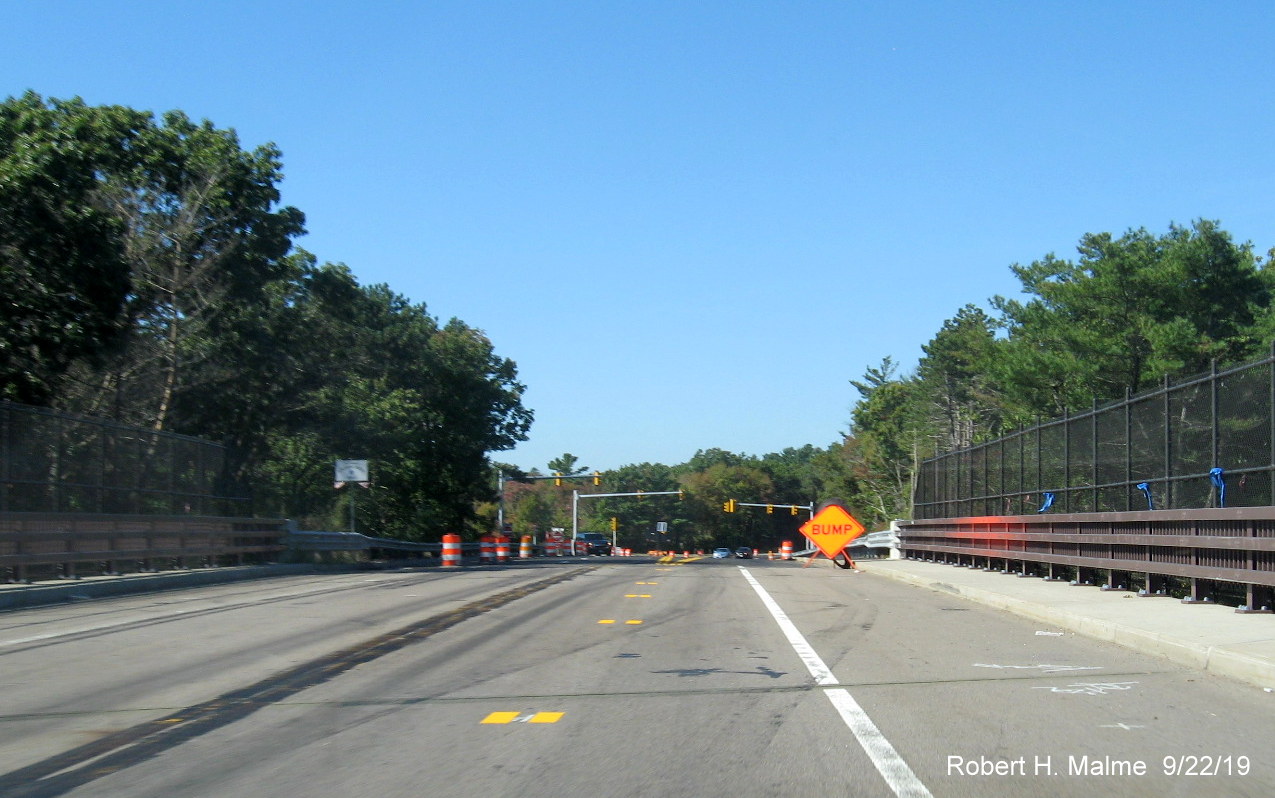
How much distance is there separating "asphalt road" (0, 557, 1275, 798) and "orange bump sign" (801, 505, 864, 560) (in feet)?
45.1

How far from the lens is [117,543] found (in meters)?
19.9

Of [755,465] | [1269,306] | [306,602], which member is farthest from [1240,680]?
[755,465]

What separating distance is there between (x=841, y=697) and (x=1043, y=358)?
33.6m

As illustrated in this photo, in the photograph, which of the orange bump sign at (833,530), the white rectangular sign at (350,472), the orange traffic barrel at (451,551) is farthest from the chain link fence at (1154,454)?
the white rectangular sign at (350,472)

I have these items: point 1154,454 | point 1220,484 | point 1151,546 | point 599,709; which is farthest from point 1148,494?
point 599,709

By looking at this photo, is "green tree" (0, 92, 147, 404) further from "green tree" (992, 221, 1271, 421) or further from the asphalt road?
"green tree" (992, 221, 1271, 421)

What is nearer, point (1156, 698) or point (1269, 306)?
point (1156, 698)

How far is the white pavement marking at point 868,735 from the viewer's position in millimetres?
6074

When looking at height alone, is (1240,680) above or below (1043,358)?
below

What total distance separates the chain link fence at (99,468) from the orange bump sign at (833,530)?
47.2 feet

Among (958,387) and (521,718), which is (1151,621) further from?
(958,387)

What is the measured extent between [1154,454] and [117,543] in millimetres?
17273

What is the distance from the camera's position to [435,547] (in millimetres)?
43969

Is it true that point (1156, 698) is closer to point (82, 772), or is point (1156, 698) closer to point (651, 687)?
point (651, 687)
